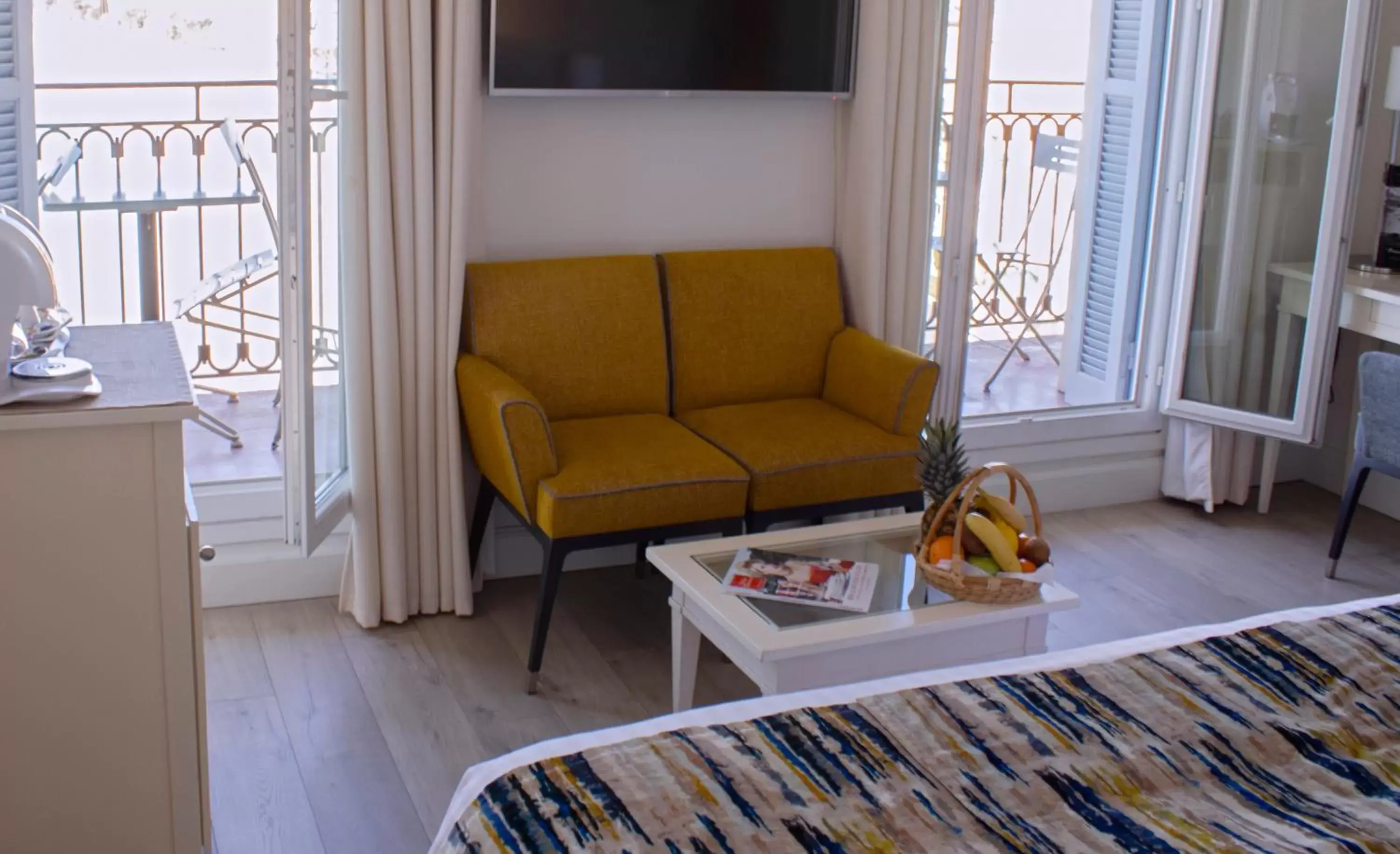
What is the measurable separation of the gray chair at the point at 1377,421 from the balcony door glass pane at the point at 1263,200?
0.48 metres

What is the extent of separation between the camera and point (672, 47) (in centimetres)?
380

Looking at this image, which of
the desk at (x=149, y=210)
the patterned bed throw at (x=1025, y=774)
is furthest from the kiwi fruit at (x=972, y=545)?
the desk at (x=149, y=210)

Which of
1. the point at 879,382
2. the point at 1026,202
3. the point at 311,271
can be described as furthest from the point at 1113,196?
the point at 311,271

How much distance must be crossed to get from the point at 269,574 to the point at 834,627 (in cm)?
172

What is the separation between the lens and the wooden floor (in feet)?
9.38

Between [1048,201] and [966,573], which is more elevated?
[1048,201]

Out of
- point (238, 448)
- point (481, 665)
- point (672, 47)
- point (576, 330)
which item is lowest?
point (481, 665)

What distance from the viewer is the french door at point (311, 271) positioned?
121 inches

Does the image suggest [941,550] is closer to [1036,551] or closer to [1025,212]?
[1036,551]

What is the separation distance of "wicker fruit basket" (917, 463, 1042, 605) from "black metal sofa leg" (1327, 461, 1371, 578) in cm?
168

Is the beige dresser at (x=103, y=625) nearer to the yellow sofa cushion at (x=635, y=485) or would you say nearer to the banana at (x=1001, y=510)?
the yellow sofa cushion at (x=635, y=485)

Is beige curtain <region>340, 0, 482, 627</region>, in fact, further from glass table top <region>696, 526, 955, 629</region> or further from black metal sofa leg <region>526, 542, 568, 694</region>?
glass table top <region>696, 526, 955, 629</region>

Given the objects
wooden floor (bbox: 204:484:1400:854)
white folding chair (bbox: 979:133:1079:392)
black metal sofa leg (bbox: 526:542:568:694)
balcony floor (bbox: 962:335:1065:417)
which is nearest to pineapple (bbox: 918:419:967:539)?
wooden floor (bbox: 204:484:1400:854)

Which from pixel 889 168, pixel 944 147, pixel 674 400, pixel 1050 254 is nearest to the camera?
pixel 674 400
